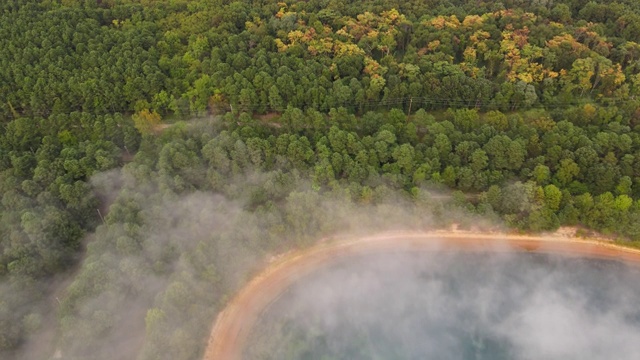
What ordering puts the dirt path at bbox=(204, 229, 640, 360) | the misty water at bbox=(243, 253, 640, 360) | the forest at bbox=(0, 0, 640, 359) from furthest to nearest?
1. the dirt path at bbox=(204, 229, 640, 360)
2. the misty water at bbox=(243, 253, 640, 360)
3. the forest at bbox=(0, 0, 640, 359)

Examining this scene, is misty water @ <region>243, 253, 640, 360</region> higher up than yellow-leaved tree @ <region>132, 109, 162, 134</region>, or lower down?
lower down

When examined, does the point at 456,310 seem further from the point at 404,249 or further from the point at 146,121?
the point at 146,121

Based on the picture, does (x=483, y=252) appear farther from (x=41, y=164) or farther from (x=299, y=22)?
(x=41, y=164)

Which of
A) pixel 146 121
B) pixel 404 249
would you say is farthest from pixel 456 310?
pixel 146 121

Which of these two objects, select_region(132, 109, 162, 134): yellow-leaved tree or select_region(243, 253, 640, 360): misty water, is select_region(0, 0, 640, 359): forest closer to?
select_region(132, 109, 162, 134): yellow-leaved tree

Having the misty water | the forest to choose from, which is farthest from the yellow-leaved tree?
the misty water

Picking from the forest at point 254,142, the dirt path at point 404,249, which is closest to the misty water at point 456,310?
the dirt path at point 404,249
